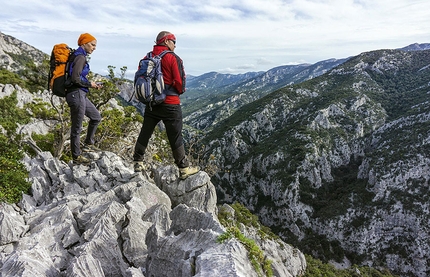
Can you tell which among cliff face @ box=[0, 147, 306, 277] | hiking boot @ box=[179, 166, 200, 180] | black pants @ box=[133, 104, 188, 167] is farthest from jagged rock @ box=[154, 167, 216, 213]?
black pants @ box=[133, 104, 188, 167]

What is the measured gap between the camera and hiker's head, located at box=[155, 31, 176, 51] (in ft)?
21.8

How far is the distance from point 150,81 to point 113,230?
363 centimetres

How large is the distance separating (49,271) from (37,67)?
1515cm

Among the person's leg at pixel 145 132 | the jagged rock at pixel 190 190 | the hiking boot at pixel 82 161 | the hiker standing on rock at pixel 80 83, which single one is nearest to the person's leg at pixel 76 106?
the hiker standing on rock at pixel 80 83

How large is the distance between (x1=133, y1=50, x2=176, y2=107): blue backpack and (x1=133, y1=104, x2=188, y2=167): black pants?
439 millimetres

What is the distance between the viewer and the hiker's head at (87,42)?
7.31 metres

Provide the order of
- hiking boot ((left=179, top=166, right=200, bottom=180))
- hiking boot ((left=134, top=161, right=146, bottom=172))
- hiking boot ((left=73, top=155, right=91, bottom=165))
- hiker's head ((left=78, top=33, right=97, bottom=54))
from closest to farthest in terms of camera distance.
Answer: hiker's head ((left=78, top=33, right=97, bottom=54))
hiking boot ((left=179, top=166, right=200, bottom=180))
hiking boot ((left=134, top=161, right=146, bottom=172))
hiking boot ((left=73, top=155, right=91, bottom=165))

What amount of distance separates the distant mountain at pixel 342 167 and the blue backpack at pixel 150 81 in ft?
164

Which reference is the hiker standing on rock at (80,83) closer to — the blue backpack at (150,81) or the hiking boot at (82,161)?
the hiking boot at (82,161)

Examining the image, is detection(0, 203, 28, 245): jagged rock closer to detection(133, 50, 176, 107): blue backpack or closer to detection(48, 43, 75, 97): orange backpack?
detection(48, 43, 75, 97): orange backpack

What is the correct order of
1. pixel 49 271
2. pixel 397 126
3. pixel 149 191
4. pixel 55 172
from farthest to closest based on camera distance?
pixel 397 126 < pixel 55 172 < pixel 149 191 < pixel 49 271

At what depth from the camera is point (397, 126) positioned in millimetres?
113250

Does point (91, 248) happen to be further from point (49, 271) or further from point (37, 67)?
point (37, 67)

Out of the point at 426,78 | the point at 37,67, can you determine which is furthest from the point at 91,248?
the point at 426,78
